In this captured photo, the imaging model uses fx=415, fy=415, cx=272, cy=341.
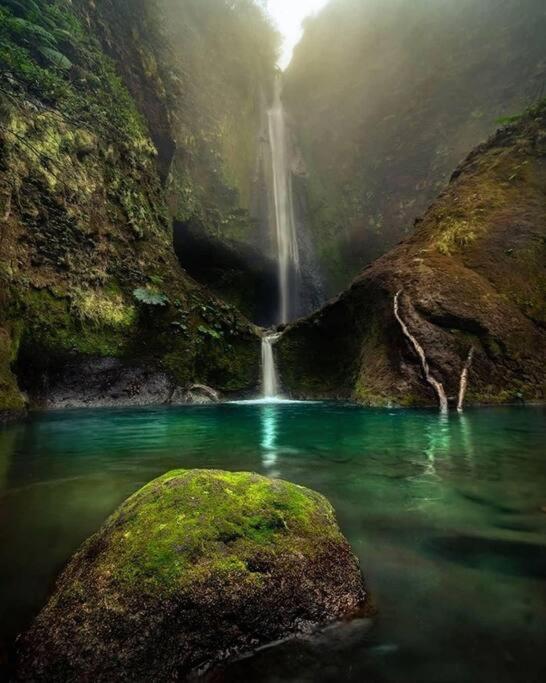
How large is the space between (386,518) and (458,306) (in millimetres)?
9956

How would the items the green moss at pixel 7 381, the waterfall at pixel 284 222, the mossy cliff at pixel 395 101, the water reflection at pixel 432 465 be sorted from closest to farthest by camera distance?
the water reflection at pixel 432 465
the green moss at pixel 7 381
the waterfall at pixel 284 222
the mossy cliff at pixel 395 101

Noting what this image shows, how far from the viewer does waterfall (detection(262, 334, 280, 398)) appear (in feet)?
55.3

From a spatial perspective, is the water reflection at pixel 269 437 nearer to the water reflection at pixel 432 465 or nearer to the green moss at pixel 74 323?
the water reflection at pixel 432 465

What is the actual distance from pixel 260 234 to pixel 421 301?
17025 mm

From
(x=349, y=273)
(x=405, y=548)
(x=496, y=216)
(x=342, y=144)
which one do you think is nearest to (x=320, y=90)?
(x=342, y=144)

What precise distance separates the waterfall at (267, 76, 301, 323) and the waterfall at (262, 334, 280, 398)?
1083 centimetres

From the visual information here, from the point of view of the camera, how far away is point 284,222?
29.4m

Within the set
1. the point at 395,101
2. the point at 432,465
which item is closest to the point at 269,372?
the point at 432,465

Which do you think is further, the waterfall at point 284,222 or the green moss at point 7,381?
the waterfall at point 284,222

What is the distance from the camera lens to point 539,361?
454 inches

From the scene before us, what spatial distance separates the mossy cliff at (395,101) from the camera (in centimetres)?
2836

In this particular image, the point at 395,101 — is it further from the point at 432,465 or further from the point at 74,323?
the point at 432,465

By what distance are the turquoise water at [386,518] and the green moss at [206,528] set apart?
17.1 inches

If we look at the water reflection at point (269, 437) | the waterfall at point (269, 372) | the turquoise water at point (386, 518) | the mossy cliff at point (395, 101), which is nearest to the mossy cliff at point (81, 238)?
the waterfall at point (269, 372)
